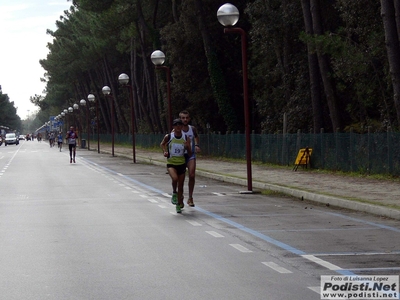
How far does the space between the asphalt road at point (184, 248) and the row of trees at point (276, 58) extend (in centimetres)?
1212

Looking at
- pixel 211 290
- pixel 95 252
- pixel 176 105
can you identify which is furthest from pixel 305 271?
pixel 176 105

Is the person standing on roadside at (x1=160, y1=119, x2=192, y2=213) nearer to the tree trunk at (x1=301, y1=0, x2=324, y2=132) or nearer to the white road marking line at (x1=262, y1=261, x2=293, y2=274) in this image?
the white road marking line at (x1=262, y1=261, x2=293, y2=274)

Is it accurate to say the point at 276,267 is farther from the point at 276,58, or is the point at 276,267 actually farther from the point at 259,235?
the point at 276,58

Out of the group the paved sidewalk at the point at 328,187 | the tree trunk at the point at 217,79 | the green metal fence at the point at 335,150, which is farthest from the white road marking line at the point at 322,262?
the tree trunk at the point at 217,79

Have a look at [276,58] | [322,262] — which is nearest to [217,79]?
[276,58]

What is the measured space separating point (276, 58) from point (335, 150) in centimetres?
1828

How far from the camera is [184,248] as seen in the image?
11273mm

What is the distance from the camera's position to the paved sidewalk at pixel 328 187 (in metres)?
16.5

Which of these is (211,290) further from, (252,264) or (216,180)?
(216,180)

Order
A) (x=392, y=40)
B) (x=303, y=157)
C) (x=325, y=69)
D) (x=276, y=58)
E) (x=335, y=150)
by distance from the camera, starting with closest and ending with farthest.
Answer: (x=392, y=40), (x=335, y=150), (x=303, y=157), (x=325, y=69), (x=276, y=58)

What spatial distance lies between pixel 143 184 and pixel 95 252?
14.9m

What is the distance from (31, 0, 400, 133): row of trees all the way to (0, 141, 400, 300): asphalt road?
12124 millimetres

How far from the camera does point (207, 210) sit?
55.1 ft

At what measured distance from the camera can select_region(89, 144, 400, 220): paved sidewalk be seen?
1647 cm
